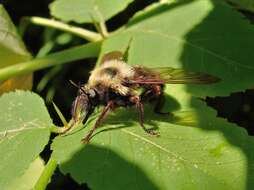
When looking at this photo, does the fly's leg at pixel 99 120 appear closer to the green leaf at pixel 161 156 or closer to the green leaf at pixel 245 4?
the green leaf at pixel 161 156

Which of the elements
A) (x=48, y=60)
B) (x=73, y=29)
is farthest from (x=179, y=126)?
(x=73, y=29)

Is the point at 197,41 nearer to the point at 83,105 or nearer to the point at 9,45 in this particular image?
the point at 83,105

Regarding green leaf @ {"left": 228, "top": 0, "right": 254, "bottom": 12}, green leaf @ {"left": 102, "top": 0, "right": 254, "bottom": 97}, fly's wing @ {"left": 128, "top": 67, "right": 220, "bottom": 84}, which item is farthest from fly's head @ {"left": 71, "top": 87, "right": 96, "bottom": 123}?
green leaf @ {"left": 228, "top": 0, "right": 254, "bottom": 12}

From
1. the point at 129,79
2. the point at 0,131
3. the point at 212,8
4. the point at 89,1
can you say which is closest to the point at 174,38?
the point at 212,8

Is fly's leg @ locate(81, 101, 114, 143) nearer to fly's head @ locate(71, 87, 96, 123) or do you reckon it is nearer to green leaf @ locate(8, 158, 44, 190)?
fly's head @ locate(71, 87, 96, 123)

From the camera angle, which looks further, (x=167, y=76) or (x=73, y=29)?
(x=73, y=29)

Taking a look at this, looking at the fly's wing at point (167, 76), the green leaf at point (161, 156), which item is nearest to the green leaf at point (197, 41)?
the fly's wing at point (167, 76)
